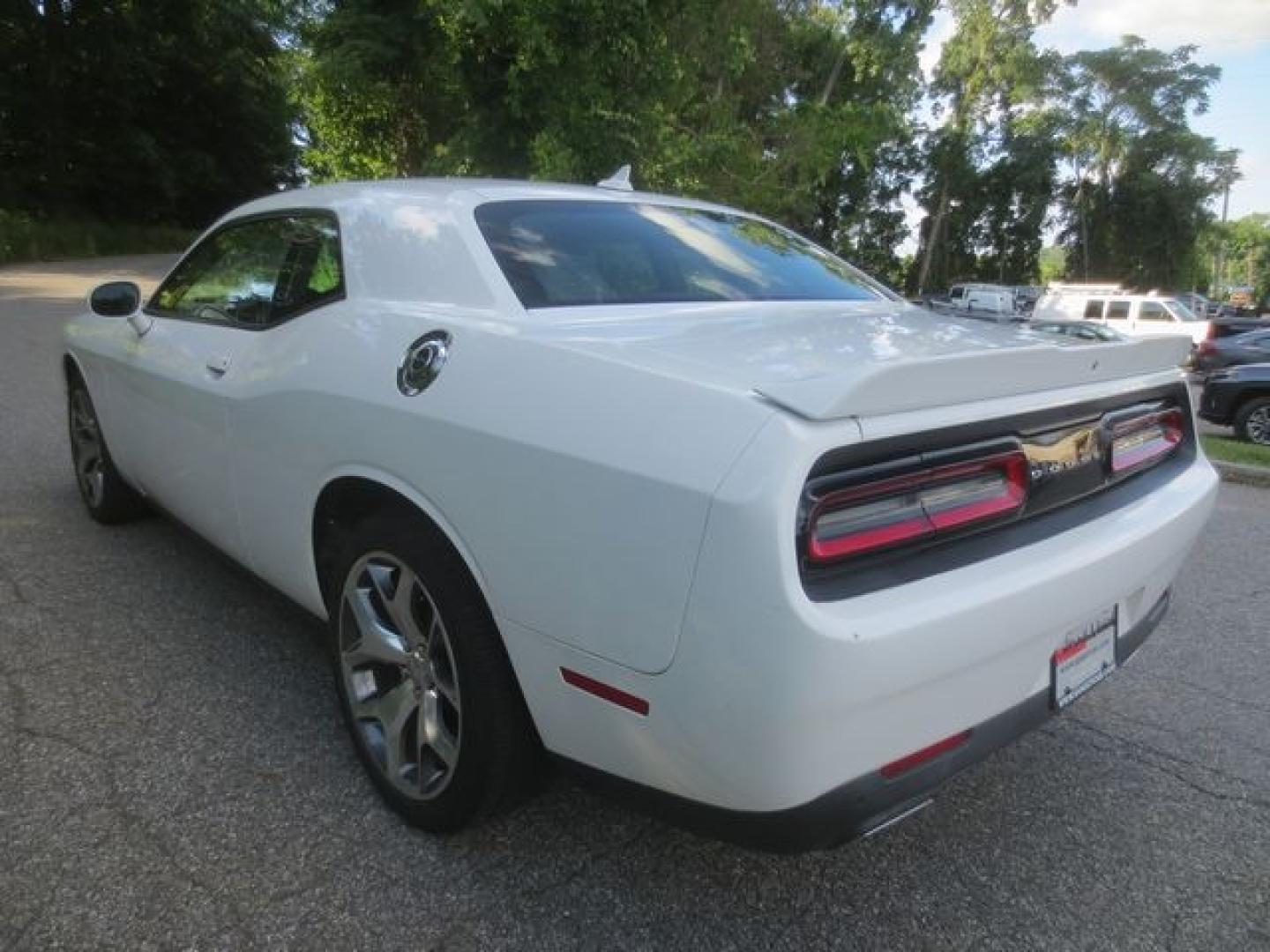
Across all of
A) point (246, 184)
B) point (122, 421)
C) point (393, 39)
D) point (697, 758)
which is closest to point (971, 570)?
point (697, 758)

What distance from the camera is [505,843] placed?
6.96 feet

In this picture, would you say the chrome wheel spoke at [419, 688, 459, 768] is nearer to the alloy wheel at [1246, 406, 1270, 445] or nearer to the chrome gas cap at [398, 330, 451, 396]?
the chrome gas cap at [398, 330, 451, 396]

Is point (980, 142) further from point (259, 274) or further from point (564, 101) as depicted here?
point (259, 274)

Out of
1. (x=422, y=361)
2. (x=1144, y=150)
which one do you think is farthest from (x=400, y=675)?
(x=1144, y=150)

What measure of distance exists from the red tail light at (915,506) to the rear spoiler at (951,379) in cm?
13

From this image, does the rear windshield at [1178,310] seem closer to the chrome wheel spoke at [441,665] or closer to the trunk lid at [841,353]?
the trunk lid at [841,353]

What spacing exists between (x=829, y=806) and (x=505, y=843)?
3.06 feet

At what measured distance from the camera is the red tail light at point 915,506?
1.50 meters

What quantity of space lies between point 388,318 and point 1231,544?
4891mm

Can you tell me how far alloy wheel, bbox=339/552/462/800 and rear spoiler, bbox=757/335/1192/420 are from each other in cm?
96

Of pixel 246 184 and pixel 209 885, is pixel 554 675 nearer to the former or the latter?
pixel 209 885

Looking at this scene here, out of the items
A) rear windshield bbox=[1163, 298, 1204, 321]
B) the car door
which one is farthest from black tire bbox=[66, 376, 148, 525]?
rear windshield bbox=[1163, 298, 1204, 321]

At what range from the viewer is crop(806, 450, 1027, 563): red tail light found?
150cm

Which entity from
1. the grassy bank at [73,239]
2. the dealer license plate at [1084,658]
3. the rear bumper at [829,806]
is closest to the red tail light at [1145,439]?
the dealer license plate at [1084,658]
